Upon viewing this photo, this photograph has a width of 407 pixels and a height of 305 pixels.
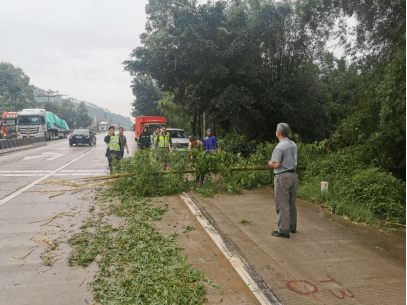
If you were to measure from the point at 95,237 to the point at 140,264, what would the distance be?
148 centimetres

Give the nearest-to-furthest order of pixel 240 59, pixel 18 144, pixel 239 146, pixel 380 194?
pixel 380 194, pixel 239 146, pixel 240 59, pixel 18 144

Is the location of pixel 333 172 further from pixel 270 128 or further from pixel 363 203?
pixel 270 128

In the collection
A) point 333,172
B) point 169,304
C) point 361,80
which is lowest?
point 169,304

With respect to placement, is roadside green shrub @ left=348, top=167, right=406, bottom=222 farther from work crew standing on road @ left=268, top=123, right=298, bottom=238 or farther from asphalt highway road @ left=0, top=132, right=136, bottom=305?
asphalt highway road @ left=0, top=132, right=136, bottom=305

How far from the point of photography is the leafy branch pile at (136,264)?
340 centimetres

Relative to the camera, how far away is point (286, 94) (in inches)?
704

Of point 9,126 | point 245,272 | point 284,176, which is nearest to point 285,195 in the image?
point 284,176

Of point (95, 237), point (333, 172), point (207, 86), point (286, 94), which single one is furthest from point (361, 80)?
point (95, 237)

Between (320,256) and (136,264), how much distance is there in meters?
2.62

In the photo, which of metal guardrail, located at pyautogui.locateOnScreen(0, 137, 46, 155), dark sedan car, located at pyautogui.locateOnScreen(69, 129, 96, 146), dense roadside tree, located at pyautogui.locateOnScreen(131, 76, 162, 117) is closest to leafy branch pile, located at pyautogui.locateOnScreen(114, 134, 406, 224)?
metal guardrail, located at pyautogui.locateOnScreen(0, 137, 46, 155)

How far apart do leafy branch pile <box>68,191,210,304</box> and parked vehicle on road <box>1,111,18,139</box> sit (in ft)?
119

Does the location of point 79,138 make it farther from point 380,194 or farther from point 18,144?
point 380,194

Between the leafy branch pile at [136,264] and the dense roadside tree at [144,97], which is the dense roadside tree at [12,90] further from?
the leafy branch pile at [136,264]

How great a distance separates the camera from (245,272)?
4.00 m
